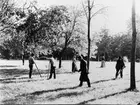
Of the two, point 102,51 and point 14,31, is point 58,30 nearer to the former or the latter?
point 14,31

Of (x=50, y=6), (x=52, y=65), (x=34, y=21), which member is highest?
(x=50, y=6)

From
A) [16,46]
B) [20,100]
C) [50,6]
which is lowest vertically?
[20,100]

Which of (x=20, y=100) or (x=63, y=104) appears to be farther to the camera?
(x=20, y=100)

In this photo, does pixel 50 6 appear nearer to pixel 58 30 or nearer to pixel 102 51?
pixel 58 30

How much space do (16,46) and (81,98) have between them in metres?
26.4

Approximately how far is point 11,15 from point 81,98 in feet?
67.1

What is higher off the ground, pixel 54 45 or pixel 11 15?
pixel 11 15

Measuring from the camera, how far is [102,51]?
98.8m

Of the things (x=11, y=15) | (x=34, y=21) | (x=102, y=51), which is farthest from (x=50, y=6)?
(x=102, y=51)

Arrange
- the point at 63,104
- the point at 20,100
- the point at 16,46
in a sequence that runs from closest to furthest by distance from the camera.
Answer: the point at 63,104 → the point at 20,100 → the point at 16,46

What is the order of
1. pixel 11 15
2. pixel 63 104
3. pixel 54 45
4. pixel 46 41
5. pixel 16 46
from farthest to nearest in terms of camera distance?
pixel 16 46 < pixel 54 45 < pixel 46 41 < pixel 11 15 < pixel 63 104

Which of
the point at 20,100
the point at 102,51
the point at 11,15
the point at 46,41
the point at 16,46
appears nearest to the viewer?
the point at 20,100

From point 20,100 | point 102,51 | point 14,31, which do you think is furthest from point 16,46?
point 102,51

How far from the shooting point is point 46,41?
101ft
